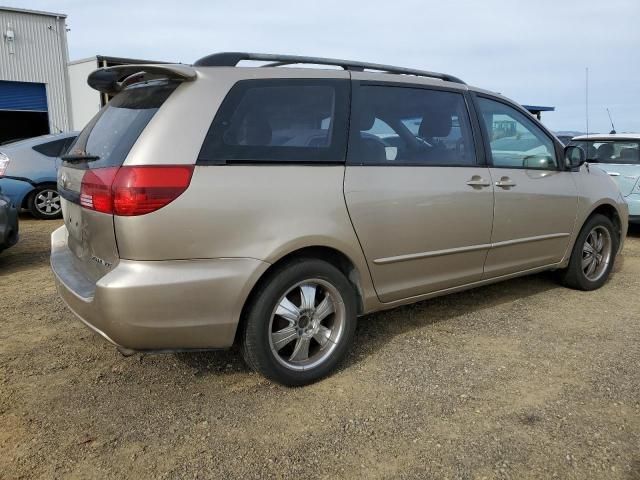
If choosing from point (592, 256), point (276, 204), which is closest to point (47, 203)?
point (276, 204)

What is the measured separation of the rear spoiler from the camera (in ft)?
9.27

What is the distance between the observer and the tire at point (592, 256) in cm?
488

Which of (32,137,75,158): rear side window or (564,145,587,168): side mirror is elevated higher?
(32,137,75,158): rear side window

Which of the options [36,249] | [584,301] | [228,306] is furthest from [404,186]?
[36,249]

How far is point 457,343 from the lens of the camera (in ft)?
12.4

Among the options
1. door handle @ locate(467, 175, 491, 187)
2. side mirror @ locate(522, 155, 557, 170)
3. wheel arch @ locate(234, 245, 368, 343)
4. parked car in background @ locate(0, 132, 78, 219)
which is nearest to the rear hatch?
wheel arch @ locate(234, 245, 368, 343)

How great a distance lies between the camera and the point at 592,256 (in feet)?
16.7

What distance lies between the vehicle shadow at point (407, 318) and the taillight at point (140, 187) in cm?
121

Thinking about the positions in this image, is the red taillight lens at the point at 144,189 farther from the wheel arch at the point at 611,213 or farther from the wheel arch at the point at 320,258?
the wheel arch at the point at 611,213

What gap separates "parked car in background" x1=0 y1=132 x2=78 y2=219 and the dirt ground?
4.91 meters

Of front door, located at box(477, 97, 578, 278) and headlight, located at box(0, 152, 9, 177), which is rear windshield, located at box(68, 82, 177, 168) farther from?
headlight, located at box(0, 152, 9, 177)

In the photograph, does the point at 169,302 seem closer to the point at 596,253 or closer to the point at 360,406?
A: the point at 360,406

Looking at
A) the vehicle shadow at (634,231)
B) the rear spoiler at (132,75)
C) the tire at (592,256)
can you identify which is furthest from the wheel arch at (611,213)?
the rear spoiler at (132,75)

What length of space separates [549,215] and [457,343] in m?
1.40
